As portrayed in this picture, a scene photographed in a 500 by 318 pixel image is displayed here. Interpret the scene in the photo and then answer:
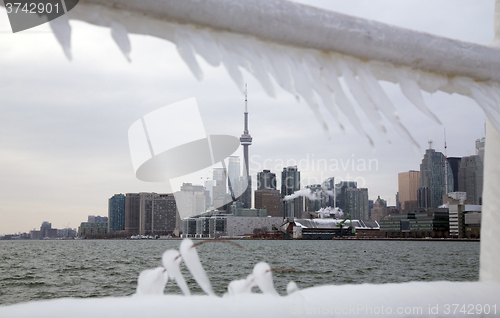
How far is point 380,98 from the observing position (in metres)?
1.28

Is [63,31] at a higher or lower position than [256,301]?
higher

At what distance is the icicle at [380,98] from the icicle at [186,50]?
1.75 ft

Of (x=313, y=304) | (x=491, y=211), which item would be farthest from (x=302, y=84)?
(x=491, y=211)

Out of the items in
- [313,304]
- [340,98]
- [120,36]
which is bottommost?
[313,304]

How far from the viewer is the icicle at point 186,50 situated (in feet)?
3.48

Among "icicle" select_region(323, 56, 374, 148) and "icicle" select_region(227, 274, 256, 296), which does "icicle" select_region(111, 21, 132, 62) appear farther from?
"icicle" select_region(227, 274, 256, 296)

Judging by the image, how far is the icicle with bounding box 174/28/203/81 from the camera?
3.48 feet

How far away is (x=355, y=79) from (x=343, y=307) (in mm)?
814

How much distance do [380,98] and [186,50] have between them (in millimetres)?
615

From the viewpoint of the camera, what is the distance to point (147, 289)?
4.59 feet

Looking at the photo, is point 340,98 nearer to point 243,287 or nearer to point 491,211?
point 243,287

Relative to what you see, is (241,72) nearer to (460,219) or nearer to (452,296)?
(452,296)

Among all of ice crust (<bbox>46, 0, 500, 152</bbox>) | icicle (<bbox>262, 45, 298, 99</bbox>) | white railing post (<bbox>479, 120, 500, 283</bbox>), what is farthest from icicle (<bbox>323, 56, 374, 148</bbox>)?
white railing post (<bbox>479, 120, 500, 283</bbox>)

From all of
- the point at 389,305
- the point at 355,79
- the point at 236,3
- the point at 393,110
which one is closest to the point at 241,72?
the point at 236,3
